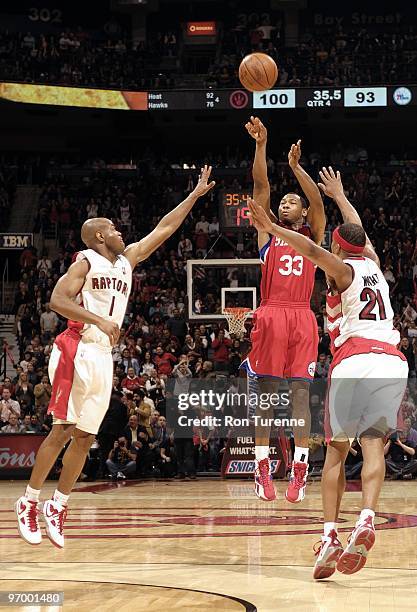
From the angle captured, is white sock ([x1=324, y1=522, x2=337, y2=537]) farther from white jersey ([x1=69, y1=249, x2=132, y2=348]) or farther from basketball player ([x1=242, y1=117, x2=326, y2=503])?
white jersey ([x1=69, y1=249, x2=132, y2=348])

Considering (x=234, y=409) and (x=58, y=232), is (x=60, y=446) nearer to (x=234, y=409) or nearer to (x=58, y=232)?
(x=234, y=409)

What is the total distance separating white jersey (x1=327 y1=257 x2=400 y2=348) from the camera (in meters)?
6.43

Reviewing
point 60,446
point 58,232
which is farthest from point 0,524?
point 58,232

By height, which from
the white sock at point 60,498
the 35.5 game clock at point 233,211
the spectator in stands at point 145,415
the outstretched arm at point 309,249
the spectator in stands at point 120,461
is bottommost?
the spectator in stands at point 120,461

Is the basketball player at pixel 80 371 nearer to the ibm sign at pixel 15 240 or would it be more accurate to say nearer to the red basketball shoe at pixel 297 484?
the red basketball shoe at pixel 297 484

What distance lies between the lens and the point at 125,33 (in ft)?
103

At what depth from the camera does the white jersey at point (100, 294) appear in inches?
287

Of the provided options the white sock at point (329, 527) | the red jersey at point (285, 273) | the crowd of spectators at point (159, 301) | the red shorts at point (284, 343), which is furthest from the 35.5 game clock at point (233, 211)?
the white sock at point (329, 527)

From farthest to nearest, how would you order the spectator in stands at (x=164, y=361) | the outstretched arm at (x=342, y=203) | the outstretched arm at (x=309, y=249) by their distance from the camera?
the spectator in stands at (x=164, y=361)
the outstretched arm at (x=342, y=203)
the outstretched arm at (x=309, y=249)

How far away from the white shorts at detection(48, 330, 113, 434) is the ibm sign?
19655 millimetres

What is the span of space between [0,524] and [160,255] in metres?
15.4

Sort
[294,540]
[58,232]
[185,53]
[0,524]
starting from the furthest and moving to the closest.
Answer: [185,53], [58,232], [0,524], [294,540]

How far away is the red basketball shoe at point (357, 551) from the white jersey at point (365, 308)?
1.30 metres

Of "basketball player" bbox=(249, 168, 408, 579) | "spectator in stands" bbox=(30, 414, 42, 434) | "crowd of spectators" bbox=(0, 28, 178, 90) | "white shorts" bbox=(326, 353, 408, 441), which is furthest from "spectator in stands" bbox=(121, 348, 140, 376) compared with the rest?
"white shorts" bbox=(326, 353, 408, 441)
